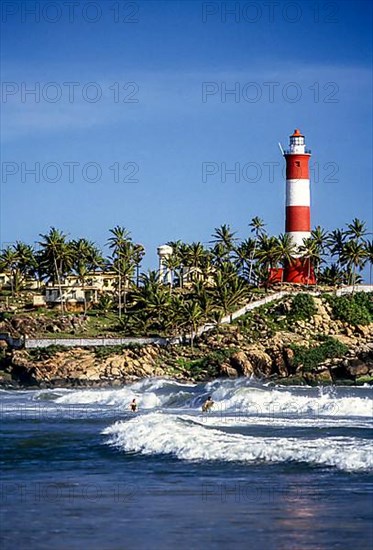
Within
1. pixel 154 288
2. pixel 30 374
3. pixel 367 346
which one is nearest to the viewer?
pixel 30 374

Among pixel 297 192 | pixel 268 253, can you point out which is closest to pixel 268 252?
pixel 268 253

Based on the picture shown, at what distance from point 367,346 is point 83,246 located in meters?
26.5

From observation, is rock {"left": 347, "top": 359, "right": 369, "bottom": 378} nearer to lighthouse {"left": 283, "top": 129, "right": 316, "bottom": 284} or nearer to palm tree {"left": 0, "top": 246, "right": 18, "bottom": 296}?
lighthouse {"left": 283, "top": 129, "right": 316, "bottom": 284}

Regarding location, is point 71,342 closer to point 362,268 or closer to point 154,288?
point 154,288

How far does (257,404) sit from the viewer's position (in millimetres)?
44906

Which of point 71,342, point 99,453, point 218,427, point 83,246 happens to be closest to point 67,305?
point 83,246

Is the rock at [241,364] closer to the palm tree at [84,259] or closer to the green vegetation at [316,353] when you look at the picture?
the green vegetation at [316,353]

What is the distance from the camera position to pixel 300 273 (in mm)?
78438

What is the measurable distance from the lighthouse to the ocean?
3294 cm

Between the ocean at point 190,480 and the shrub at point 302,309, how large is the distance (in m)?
27.0

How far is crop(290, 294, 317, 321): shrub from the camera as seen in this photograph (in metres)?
69.7

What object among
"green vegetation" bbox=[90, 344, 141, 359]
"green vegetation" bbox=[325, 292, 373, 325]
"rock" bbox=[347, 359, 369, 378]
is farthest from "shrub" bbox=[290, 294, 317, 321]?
"green vegetation" bbox=[90, 344, 141, 359]

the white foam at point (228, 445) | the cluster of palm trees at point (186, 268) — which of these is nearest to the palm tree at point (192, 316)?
the cluster of palm trees at point (186, 268)

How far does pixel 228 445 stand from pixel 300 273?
50552 millimetres
